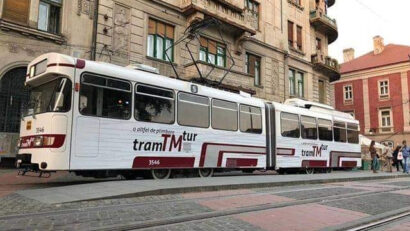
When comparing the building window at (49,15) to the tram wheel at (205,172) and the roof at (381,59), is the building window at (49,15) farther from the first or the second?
the roof at (381,59)

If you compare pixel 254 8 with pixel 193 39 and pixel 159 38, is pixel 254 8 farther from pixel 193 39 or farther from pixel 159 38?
pixel 159 38

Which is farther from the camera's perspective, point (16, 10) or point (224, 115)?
point (16, 10)

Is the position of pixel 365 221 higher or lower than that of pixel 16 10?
lower

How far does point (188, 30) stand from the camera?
23.5 m

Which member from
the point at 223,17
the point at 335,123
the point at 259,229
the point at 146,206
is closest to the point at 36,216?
the point at 146,206

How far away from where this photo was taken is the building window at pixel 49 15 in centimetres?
1805

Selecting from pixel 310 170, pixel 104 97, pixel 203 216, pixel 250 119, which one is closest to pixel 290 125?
pixel 250 119

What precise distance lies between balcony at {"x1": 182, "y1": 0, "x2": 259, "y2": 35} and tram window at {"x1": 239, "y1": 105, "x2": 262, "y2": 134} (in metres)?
9.48

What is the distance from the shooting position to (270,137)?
54.7 ft

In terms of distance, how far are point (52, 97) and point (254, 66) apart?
1985 cm

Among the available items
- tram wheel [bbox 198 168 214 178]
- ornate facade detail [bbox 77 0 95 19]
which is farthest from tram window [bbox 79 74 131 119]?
ornate facade detail [bbox 77 0 95 19]

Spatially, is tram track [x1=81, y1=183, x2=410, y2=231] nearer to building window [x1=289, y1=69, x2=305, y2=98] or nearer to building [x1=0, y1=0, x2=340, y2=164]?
building [x1=0, y1=0, x2=340, y2=164]

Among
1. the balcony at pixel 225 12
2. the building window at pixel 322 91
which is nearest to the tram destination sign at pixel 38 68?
the balcony at pixel 225 12

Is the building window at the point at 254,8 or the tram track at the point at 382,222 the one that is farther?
the building window at the point at 254,8
